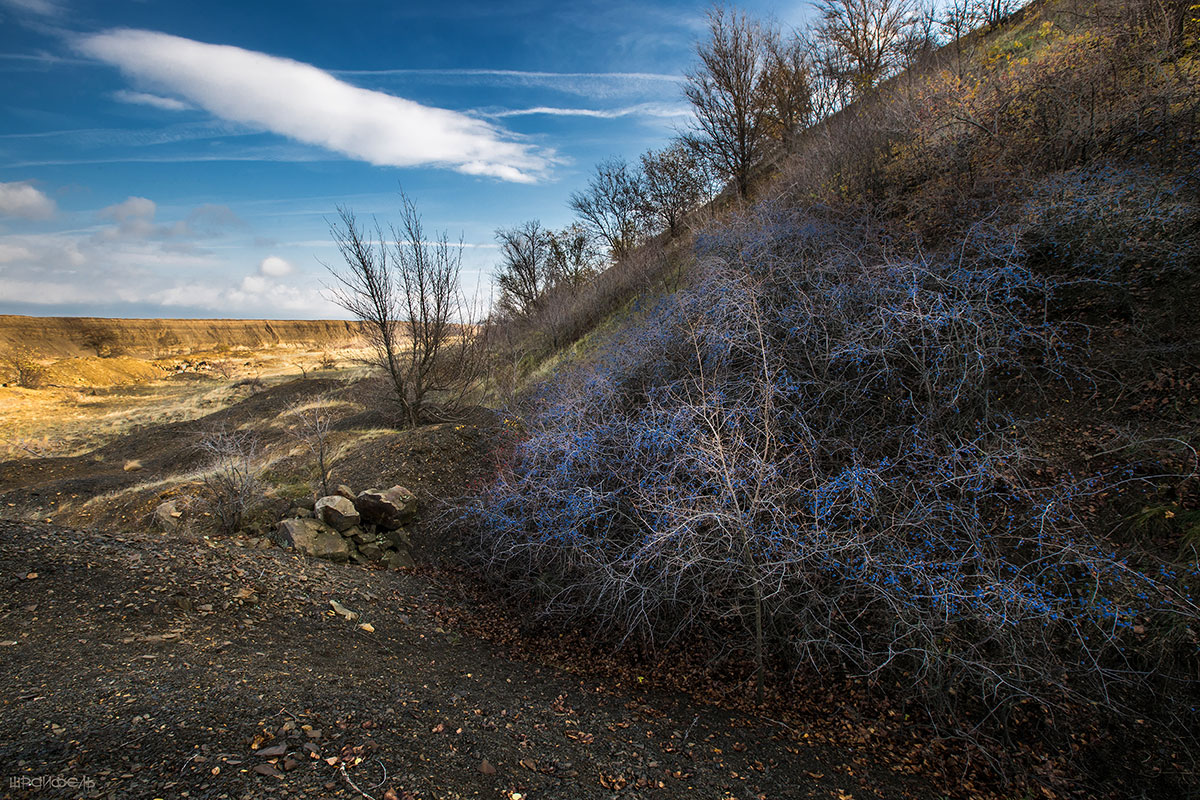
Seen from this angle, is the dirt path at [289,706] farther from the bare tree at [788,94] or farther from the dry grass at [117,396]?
the bare tree at [788,94]

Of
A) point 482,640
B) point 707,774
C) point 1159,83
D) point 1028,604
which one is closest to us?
point 707,774

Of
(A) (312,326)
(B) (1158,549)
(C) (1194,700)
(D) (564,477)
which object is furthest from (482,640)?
(A) (312,326)

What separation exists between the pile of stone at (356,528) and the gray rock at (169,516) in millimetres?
1584

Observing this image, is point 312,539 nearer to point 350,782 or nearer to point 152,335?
point 350,782

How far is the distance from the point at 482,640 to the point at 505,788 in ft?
6.75

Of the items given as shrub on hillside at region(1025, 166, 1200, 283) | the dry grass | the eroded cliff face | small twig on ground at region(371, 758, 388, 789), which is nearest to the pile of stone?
small twig on ground at region(371, 758, 388, 789)

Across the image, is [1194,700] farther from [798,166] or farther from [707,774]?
[798,166]

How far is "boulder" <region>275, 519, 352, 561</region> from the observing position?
18.0ft

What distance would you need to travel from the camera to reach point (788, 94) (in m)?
15.4

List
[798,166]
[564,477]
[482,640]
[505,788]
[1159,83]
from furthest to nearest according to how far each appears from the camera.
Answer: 1. [798,166]
2. [1159,83]
3. [564,477]
4. [482,640]
5. [505,788]

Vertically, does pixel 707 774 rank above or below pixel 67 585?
below

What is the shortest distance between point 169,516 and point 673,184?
64.5 feet

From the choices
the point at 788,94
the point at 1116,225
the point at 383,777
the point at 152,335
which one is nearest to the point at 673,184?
the point at 788,94

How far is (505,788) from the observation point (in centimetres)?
268
